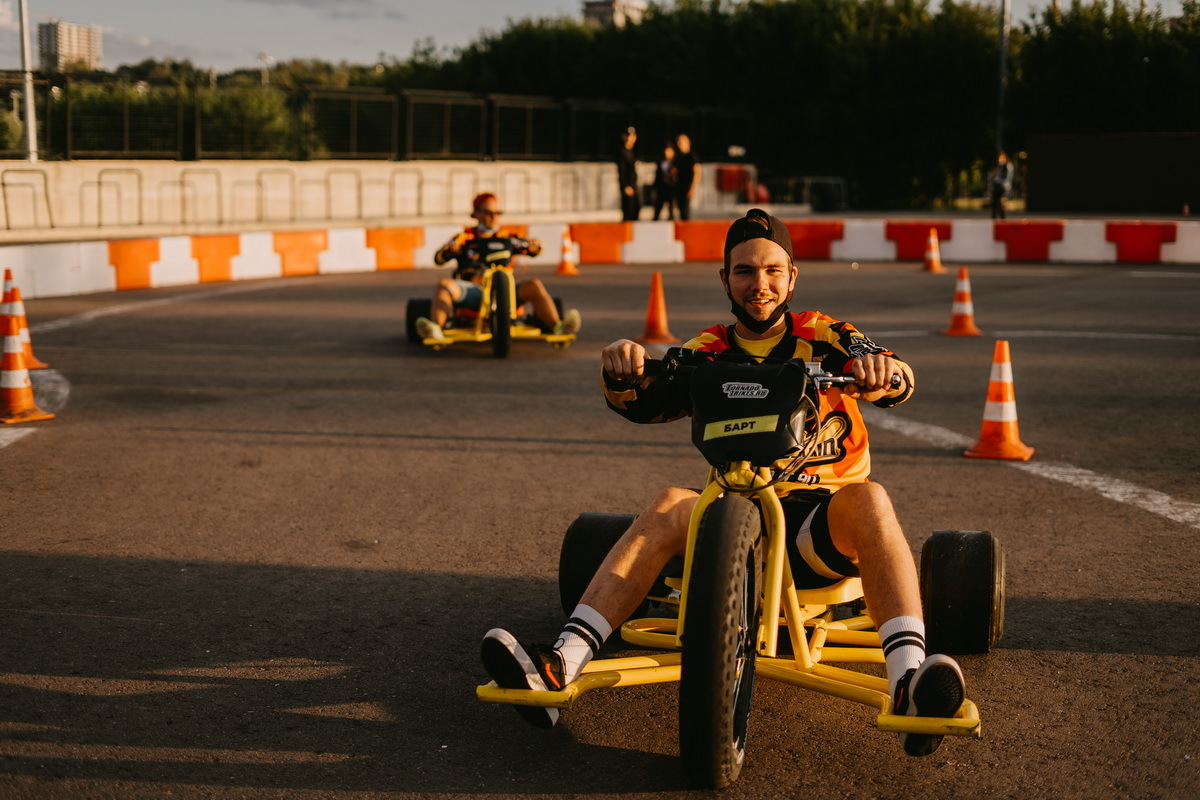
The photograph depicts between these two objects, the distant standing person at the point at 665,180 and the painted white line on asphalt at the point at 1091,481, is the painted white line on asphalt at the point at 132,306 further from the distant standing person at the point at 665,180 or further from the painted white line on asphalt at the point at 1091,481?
the distant standing person at the point at 665,180

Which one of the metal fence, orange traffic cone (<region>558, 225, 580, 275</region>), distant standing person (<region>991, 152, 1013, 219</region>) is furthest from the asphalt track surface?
distant standing person (<region>991, 152, 1013, 219</region>)

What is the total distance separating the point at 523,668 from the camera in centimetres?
362

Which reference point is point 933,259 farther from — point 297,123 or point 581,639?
point 581,639

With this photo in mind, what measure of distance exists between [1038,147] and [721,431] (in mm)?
40243

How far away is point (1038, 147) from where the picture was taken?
135 ft

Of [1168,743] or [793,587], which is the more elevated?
[793,587]

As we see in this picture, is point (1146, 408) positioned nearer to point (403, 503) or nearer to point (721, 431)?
point (403, 503)

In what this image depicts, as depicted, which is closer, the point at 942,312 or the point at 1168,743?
the point at 1168,743

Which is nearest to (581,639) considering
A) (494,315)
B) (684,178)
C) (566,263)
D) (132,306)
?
(494,315)

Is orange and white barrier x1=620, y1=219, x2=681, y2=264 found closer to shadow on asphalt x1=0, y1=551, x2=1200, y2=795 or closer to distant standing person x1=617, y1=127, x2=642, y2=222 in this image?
distant standing person x1=617, y1=127, x2=642, y2=222

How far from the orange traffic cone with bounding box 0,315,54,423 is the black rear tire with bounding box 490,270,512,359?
3666mm

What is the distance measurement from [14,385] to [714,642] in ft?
21.9

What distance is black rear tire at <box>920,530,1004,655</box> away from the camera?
4.26 metres

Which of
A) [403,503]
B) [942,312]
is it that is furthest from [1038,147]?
[403,503]
